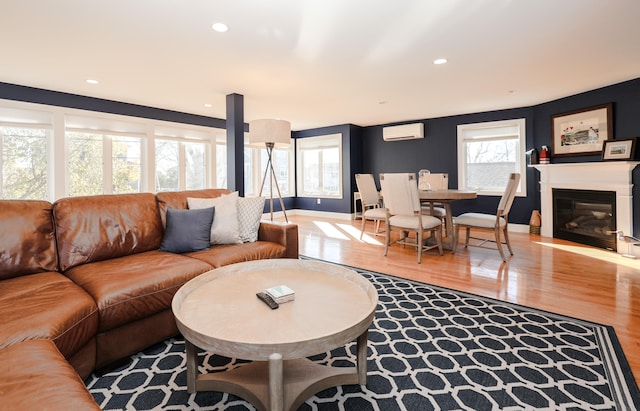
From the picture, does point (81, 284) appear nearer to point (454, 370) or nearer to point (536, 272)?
point (454, 370)

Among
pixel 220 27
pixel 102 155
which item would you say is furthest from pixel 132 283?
pixel 102 155

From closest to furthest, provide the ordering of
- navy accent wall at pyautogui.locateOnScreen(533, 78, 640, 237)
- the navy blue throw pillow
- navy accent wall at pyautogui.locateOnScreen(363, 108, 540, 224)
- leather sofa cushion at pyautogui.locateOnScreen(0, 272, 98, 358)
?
leather sofa cushion at pyautogui.locateOnScreen(0, 272, 98, 358) → the navy blue throw pillow → navy accent wall at pyautogui.locateOnScreen(533, 78, 640, 237) → navy accent wall at pyautogui.locateOnScreen(363, 108, 540, 224)

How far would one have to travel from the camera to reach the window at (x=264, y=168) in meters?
7.42

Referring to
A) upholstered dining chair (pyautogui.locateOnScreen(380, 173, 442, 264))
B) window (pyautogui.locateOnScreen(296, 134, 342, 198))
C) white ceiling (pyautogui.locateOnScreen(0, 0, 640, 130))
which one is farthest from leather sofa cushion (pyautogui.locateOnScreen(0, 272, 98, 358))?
window (pyautogui.locateOnScreen(296, 134, 342, 198))

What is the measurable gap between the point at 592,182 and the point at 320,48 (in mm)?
4365

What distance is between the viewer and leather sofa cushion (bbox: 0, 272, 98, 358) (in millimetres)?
1264

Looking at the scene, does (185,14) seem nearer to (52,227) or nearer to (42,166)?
(52,227)

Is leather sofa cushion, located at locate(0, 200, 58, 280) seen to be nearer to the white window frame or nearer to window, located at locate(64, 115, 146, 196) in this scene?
the white window frame

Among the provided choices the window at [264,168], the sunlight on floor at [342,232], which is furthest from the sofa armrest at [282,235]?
the window at [264,168]

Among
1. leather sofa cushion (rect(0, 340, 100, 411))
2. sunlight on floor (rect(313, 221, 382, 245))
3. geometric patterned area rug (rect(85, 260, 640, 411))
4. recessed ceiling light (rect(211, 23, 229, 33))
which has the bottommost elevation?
geometric patterned area rug (rect(85, 260, 640, 411))

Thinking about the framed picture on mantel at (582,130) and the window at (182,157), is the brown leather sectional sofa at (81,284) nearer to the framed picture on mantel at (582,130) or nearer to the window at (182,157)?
the window at (182,157)

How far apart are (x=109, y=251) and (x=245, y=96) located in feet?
10.5

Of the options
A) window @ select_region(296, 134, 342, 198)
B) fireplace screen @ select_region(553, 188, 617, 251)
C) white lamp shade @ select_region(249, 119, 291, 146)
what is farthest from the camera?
window @ select_region(296, 134, 342, 198)

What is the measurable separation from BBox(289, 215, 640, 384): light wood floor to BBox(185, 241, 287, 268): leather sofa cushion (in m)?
1.27
